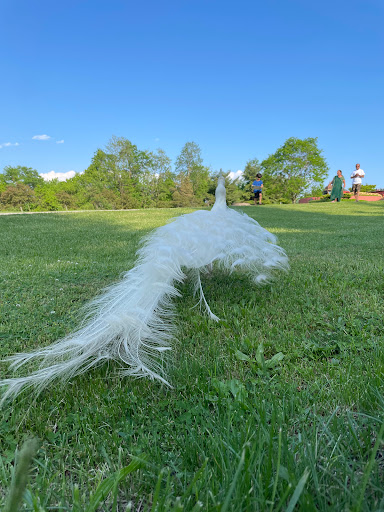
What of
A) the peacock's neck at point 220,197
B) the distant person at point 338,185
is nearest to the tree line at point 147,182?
the distant person at point 338,185

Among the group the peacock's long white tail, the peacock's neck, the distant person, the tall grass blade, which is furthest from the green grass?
the distant person

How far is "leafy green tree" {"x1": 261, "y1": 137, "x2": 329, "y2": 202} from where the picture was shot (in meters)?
42.3

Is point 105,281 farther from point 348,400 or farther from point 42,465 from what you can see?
point 348,400

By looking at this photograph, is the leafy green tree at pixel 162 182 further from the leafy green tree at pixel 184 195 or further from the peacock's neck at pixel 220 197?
the peacock's neck at pixel 220 197

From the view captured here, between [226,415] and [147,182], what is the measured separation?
1992 inches

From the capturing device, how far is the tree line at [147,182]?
42906 mm

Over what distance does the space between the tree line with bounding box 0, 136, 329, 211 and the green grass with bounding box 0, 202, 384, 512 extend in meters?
39.7

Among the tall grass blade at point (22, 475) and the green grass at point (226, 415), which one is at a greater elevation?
the tall grass blade at point (22, 475)

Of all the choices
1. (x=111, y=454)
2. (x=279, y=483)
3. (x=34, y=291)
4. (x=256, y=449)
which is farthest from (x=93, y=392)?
(x=34, y=291)

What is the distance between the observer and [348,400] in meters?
1.34

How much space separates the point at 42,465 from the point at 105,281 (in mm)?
2516

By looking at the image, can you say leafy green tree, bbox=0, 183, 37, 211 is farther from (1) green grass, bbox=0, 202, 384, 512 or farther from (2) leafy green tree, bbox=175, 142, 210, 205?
(1) green grass, bbox=0, 202, 384, 512

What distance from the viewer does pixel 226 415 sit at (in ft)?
4.33

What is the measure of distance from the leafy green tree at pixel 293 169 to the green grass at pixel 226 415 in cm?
4430
